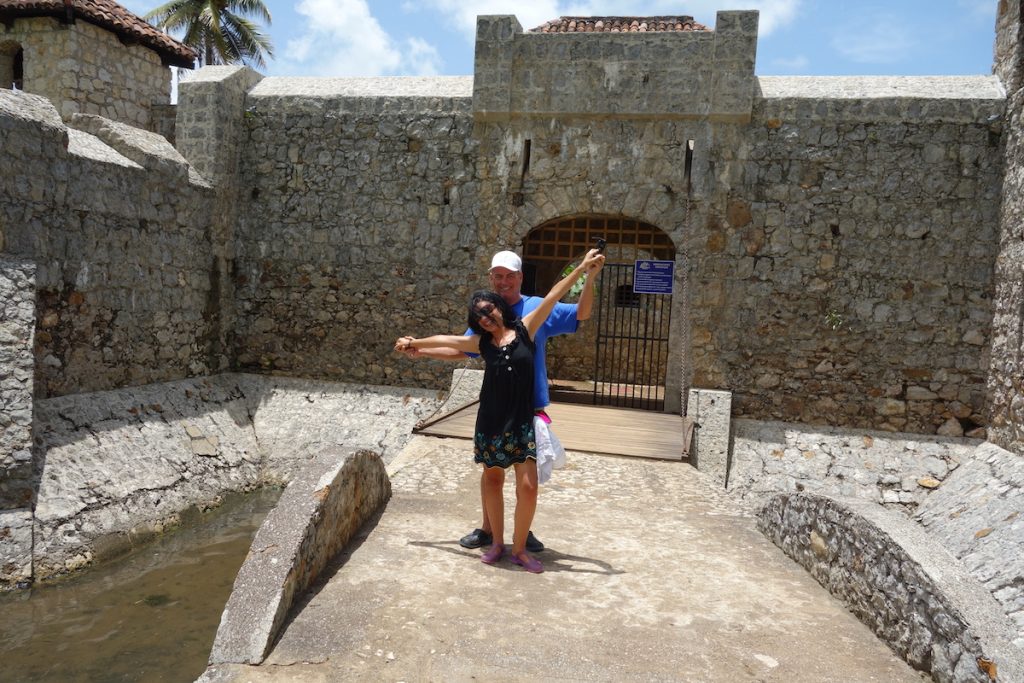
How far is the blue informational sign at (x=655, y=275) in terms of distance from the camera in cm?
860

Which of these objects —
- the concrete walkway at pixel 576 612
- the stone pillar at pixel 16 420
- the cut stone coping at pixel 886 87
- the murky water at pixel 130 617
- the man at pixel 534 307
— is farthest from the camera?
the cut stone coping at pixel 886 87

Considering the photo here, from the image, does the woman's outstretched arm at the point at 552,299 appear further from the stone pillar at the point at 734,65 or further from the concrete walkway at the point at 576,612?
the stone pillar at the point at 734,65

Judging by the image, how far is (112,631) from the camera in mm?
4777

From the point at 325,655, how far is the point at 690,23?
25.9ft

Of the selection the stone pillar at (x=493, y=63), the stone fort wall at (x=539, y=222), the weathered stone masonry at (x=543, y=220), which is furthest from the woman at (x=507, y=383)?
the stone pillar at (x=493, y=63)

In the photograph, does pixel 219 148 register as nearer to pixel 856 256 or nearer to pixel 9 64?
pixel 9 64

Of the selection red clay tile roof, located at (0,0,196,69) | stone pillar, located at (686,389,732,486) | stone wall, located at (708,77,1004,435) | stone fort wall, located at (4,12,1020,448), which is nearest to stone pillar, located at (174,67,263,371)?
stone fort wall, located at (4,12,1020,448)

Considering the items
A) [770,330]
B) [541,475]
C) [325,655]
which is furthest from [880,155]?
[325,655]

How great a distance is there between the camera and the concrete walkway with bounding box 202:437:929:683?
2.90 metres

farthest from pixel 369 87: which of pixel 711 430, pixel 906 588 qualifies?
pixel 906 588

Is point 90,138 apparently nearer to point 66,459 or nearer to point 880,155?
point 66,459

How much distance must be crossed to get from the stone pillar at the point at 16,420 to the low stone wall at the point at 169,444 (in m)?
0.03

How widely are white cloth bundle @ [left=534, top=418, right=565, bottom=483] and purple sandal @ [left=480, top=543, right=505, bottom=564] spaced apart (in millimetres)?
433

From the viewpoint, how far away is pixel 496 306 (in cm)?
376
